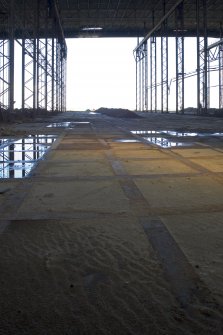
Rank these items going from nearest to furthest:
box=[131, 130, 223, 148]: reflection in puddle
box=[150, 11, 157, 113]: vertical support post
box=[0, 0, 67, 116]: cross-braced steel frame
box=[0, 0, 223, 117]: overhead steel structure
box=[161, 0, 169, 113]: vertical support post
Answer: box=[131, 130, 223, 148]: reflection in puddle
box=[0, 0, 67, 116]: cross-braced steel frame
box=[0, 0, 223, 117]: overhead steel structure
box=[161, 0, 169, 113]: vertical support post
box=[150, 11, 157, 113]: vertical support post

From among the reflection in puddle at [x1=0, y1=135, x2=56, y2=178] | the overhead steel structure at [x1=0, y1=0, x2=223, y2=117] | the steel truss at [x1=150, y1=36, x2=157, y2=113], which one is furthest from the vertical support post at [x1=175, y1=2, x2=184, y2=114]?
the reflection in puddle at [x1=0, y1=135, x2=56, y2=178]

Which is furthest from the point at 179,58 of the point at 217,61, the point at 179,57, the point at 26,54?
the point at 26,54

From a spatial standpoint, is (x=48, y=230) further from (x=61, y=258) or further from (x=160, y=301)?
(x=160, y=301)

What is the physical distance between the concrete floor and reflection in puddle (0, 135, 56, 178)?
0.89 meters

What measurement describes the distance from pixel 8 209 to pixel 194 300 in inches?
99.3

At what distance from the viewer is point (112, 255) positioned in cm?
294

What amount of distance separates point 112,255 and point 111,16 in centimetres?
4398

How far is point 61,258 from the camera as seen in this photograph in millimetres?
2898

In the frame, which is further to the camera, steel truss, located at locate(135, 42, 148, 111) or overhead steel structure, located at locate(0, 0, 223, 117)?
steel truss, located at locate(135, 42, 148, 111)

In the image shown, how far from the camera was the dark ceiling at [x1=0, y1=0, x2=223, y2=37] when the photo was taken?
3866 centimetres

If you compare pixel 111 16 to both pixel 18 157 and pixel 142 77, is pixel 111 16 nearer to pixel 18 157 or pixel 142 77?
pixel 142 77

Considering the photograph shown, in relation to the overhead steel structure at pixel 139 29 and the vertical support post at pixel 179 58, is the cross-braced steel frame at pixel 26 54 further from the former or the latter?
the vertical support post at pixel 179 58

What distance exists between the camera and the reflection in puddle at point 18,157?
6.80 meters

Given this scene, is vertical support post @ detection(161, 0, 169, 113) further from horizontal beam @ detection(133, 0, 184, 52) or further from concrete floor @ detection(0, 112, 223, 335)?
concrete floor @ detection(0, 112, 223, 335)
